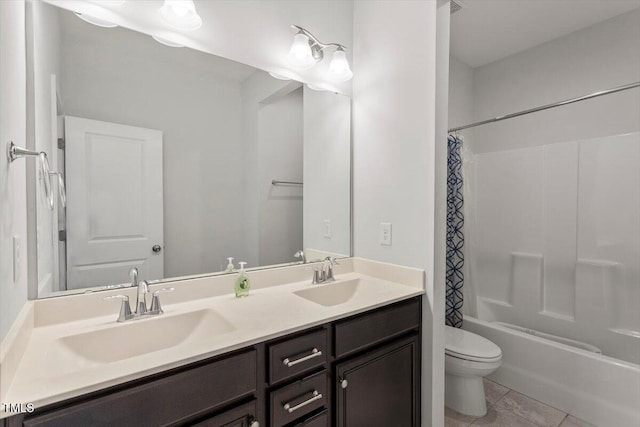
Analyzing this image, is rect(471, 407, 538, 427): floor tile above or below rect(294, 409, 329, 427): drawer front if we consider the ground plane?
below

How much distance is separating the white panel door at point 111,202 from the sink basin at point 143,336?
0.85ft

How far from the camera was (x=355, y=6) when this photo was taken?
6.22 ft

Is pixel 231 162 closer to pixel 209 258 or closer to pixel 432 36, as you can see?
pixel 209 258

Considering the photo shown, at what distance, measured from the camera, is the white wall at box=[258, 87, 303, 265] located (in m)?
1.62

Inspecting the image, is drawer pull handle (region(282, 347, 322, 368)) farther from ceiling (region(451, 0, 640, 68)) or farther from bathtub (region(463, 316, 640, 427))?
ceiling (region(451, 0, 640, 68))

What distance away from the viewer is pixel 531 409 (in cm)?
188

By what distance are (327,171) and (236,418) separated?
1.34m

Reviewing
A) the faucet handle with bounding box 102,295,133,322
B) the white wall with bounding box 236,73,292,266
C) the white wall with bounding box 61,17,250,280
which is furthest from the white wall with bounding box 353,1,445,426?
the faucet handle with bounding box 102,295,133,322

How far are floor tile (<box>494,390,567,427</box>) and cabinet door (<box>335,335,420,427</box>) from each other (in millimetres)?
811

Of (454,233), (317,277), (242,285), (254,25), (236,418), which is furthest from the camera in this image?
(454,233)

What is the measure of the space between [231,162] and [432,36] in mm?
1151

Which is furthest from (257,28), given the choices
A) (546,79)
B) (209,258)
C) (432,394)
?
(546,79)

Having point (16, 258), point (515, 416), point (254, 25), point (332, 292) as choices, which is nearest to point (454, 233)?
point (515, 416)

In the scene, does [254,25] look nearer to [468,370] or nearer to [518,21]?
[518,21]
